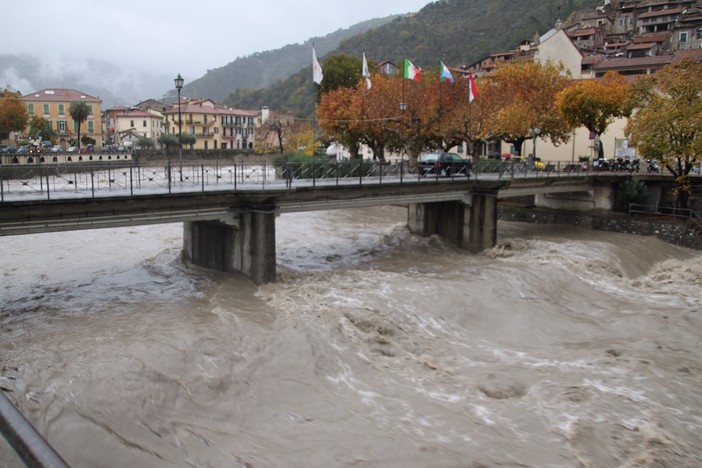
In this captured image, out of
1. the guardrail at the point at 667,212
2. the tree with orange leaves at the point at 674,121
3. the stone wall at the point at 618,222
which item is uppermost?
the tree with orange leaves at the point at 674,121

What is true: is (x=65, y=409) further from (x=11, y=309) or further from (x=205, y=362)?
(x=11, y=309)

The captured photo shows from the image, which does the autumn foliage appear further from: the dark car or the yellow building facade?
the yellow building facade

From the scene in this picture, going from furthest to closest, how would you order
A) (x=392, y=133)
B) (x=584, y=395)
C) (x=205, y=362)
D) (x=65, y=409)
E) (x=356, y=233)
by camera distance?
1. (x=392, y=133)
2. (x=356, y=233)
3. (x=205, y=362)
4. (x=584, y=395)
5. (x=65, y=409)

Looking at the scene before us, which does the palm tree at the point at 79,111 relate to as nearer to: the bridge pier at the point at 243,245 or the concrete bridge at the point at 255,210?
the concrete bridge at the point at 255,210

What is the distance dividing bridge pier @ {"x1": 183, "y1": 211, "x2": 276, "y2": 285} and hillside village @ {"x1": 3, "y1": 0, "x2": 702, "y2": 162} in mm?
38943

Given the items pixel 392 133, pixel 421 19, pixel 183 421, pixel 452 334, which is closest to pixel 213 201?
pixel 452 334

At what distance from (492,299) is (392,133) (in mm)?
29137

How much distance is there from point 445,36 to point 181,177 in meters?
141

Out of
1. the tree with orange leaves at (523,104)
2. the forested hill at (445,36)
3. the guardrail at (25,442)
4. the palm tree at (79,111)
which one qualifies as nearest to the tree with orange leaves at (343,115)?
the tree with orange leaves at (523,104)

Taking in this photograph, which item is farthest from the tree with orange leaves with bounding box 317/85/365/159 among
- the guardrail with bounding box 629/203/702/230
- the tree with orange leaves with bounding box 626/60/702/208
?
the guardrail with bounding box 629/203/702/230

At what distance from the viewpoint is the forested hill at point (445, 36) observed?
131750 mm

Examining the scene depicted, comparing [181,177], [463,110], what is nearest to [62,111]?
[463,110]

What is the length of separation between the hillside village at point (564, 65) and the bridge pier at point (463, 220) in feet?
83.7

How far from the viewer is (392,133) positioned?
159ft
